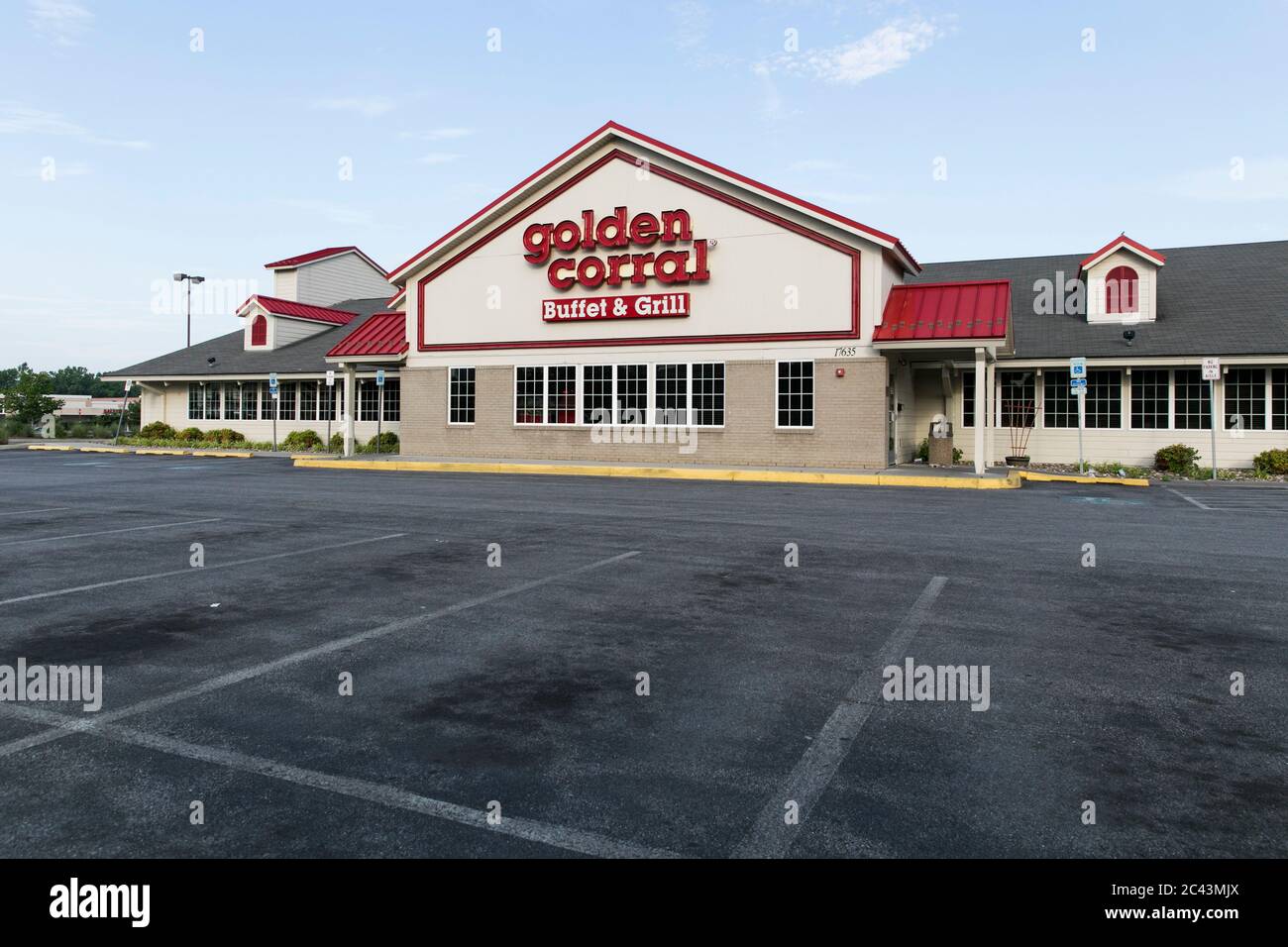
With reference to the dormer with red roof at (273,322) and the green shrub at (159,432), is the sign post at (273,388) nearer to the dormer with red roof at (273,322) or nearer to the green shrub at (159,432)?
the dormer with red roof at (273,322)

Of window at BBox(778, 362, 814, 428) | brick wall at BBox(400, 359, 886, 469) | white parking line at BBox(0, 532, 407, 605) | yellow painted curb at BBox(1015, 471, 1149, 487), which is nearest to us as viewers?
white parking line at BBox(0, 532, 407, 605)

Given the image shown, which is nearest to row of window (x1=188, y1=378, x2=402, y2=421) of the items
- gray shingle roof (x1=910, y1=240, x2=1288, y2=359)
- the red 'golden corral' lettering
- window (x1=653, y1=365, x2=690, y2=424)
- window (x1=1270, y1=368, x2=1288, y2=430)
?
the red 'golden corral' lettering

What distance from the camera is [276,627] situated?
6.56 m

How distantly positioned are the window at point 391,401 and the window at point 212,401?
973cm

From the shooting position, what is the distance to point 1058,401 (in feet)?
84.7

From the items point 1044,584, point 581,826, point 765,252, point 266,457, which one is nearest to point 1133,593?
point 1044,584

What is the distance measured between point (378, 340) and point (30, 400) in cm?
3630

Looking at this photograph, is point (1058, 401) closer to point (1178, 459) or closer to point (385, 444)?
point (1178, 459)

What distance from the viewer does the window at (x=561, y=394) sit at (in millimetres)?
27375

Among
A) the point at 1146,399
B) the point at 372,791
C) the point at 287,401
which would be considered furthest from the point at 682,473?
the point at 287,401

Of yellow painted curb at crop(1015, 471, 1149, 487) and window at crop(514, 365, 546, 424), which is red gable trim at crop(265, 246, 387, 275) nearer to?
window at crop(514, 365, 546, 424)

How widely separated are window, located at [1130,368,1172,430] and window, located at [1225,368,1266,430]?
143 centimetres

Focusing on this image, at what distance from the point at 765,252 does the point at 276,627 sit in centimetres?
2036

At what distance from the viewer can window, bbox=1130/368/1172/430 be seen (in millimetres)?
24703
